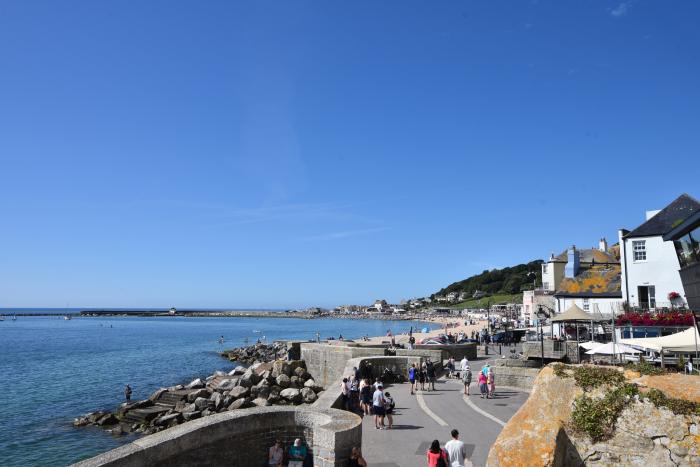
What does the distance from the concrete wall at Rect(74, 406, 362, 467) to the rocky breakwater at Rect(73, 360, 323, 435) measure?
54.8 ft

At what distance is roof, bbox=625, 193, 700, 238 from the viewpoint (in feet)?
98.4

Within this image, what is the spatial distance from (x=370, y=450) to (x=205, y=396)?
2149cm

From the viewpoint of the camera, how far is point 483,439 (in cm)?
1375

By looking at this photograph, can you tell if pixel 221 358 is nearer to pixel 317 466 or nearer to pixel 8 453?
pixel 8 453

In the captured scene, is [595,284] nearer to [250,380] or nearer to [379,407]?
[250,380]

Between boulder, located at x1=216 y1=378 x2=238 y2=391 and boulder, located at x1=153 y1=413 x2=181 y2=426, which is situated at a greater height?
boulder, located at x1=216 y1=378 x2=238 y2=391

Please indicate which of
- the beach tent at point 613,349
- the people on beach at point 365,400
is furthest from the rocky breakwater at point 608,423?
the beach tent at point 613,349

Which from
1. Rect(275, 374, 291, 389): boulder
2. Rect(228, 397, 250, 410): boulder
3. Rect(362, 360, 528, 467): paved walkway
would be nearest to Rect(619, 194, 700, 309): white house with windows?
Rect(362, 360, 528, 467): paved walkway

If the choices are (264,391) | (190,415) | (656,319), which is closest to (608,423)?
(656,319)

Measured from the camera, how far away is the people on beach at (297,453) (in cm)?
1071

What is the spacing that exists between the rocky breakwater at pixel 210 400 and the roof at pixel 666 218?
22.2 metres

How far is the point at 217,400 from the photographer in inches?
1141

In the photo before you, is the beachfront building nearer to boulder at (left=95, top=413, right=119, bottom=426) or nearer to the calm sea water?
the calm sea water

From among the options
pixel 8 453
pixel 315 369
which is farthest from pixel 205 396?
pixel 8 453
